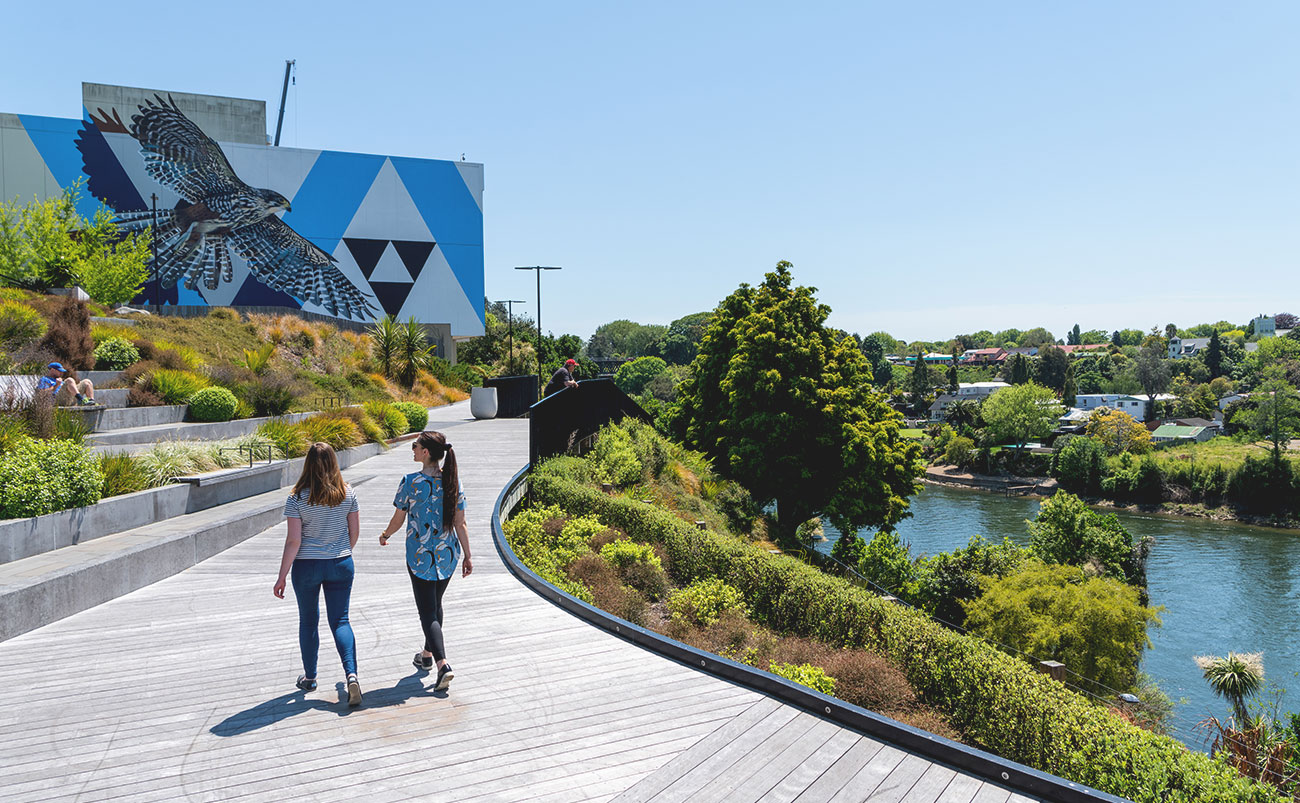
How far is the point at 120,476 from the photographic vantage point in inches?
354

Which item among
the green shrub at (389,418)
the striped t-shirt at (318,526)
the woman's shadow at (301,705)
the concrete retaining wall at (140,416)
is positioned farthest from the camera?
the green shrub at (389,418)

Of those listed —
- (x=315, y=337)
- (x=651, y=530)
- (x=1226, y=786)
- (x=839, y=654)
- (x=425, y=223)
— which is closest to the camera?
(x=1226, y=786)

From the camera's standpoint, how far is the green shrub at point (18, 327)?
1599 cm

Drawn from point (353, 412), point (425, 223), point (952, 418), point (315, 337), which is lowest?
point (952, 418)

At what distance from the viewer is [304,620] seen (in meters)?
4.98

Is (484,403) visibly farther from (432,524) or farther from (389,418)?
(432,524)

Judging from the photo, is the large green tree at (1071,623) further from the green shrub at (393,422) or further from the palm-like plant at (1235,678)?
the green shrub at (393,422)

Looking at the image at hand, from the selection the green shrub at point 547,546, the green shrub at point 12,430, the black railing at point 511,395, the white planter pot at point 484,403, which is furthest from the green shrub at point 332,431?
the black railing at point 511,395

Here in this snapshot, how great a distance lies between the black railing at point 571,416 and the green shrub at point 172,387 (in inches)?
284

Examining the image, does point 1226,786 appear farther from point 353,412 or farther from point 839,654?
point 353,412

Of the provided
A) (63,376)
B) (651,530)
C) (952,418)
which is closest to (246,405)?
(63,376)

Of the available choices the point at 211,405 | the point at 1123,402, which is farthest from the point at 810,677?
the point at 1123,402

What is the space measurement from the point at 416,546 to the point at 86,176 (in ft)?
198

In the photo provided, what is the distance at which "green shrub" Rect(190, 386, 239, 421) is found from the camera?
15500 mm
